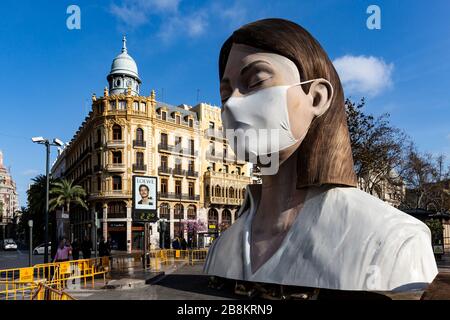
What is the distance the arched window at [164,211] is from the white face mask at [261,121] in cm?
3953

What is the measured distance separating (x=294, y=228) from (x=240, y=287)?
1.23 m

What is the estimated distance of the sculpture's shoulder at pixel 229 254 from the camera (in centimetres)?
581

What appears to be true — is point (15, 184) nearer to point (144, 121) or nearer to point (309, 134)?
point (144, 121)

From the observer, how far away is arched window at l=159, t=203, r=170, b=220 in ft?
144

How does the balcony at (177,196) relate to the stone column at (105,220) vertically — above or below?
above

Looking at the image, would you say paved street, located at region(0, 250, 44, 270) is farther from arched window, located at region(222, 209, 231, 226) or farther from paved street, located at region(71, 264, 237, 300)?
arched window, located at region(222, 209, 231, 226)

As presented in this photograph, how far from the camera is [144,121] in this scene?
43.7m

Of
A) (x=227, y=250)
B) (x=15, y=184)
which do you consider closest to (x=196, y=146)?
(x=227, y=250)

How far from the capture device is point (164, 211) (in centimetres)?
4447

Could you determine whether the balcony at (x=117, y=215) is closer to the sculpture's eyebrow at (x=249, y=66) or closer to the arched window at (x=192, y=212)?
the arched window at (x=192, y=212)

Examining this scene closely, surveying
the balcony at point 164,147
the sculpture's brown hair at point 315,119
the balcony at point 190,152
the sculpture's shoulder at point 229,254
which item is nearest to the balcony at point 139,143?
the balcony at point 164,147

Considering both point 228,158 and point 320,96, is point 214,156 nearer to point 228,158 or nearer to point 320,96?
point 228,158

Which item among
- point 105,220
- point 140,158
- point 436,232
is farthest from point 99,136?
point 436,232

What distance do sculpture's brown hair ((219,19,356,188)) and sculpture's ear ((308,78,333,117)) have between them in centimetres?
7
